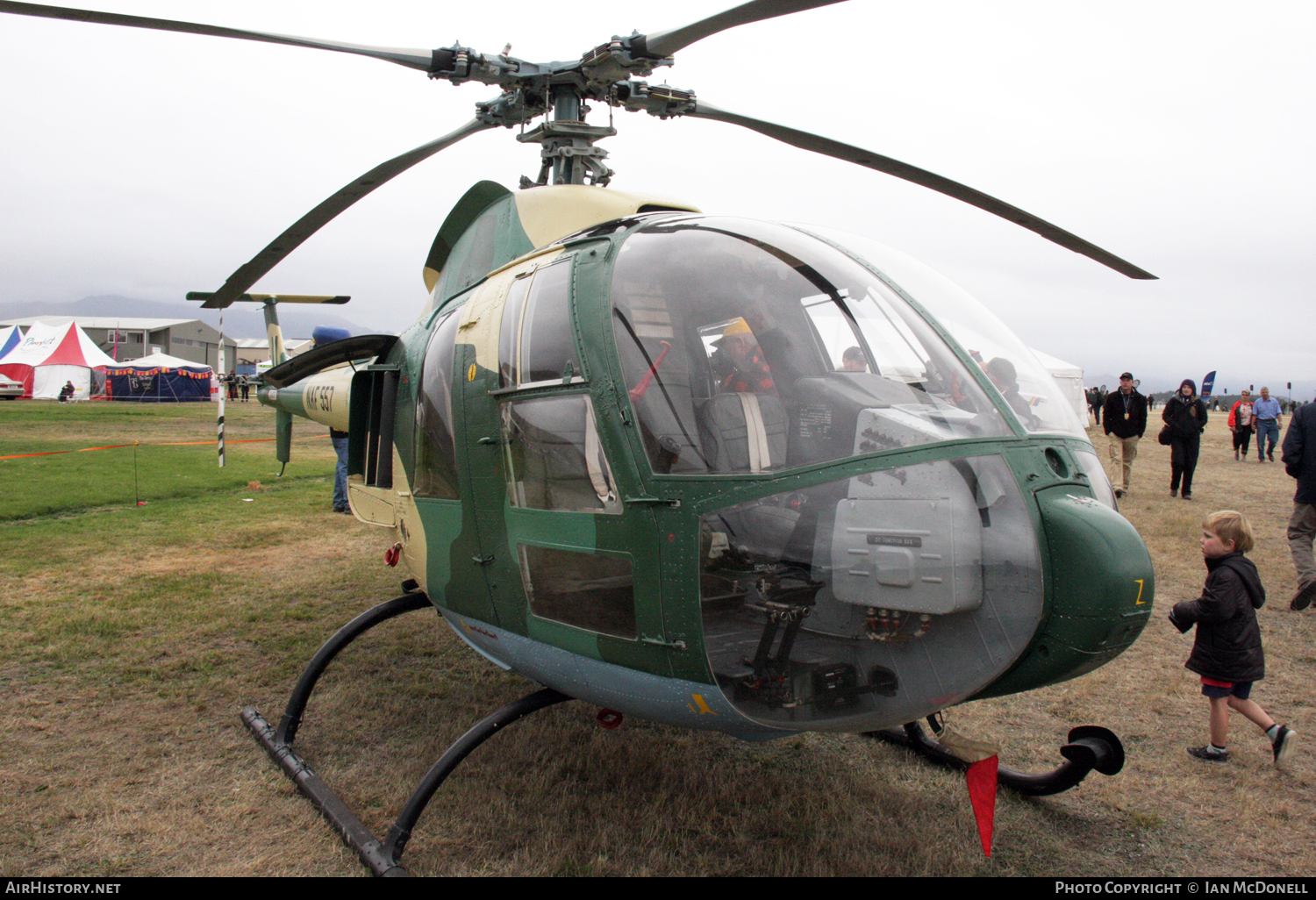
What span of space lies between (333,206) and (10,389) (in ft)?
152

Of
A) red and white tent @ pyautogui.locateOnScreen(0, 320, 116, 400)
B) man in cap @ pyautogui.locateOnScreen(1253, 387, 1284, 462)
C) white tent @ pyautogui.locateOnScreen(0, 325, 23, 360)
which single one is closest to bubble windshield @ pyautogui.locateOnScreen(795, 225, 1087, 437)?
man in cap @ pyautogui.locateOnScreen(1253, 387, 1284, 462)

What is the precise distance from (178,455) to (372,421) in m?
15.7

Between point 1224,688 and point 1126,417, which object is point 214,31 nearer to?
point 1224,688

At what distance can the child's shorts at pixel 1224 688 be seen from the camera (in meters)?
4.23

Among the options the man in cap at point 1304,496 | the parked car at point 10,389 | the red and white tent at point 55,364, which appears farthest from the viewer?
the red and white tent at point 55,364

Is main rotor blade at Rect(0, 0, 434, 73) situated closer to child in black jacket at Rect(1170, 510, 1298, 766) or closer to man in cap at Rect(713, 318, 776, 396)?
man in cap at Rect(713, 318, 776, 396)

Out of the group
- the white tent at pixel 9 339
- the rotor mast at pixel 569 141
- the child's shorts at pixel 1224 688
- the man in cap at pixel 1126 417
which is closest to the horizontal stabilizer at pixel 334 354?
the rotor mast at pixel 569 141

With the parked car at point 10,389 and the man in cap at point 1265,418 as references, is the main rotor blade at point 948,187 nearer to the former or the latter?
the man in cap at point 1265,418

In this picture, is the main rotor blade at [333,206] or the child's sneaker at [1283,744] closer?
the child's sneaker at [1283,744]

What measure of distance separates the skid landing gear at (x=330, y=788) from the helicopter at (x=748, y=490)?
17mm

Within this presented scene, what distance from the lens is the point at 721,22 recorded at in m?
3.39

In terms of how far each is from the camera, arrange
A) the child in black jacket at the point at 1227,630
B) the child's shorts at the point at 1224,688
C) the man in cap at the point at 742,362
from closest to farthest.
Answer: the man in cap at the point at 742,362
the child in black jacket at the point at 1227,630
the child's shorts at the point at 1224,688

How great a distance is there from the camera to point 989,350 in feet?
9.37

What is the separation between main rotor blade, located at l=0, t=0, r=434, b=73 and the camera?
354 centimetres
